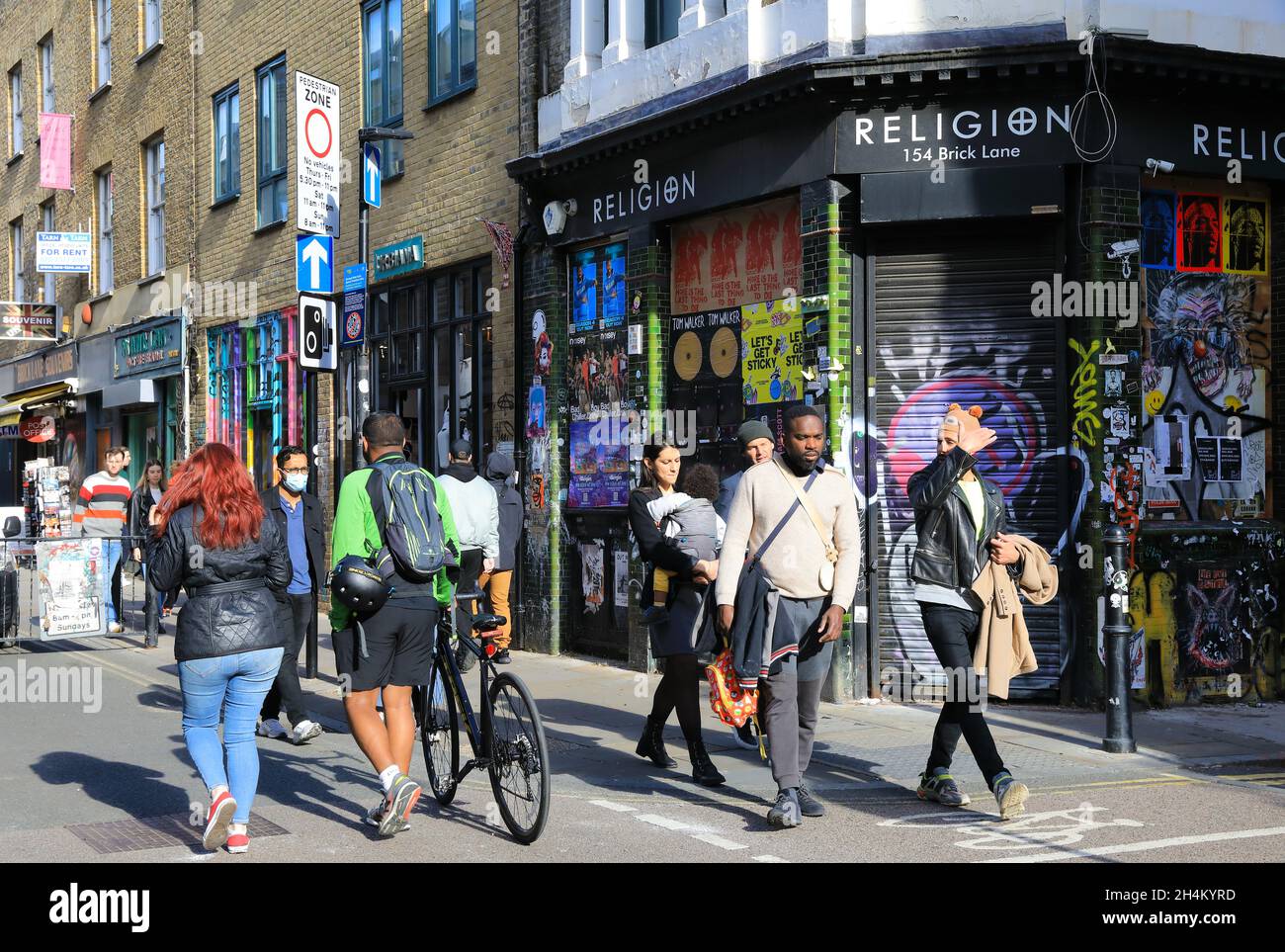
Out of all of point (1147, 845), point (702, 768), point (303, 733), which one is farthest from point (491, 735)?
point (1147, 845)

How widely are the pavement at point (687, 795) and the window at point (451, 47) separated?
24.6ft

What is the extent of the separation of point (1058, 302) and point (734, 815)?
206 inches

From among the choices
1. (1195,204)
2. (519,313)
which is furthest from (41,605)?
(1195,204)

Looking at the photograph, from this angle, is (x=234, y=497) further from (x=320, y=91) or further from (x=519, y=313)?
(x=320, y=91)

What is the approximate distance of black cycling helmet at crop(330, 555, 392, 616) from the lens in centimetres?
635

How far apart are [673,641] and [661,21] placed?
7.04 m

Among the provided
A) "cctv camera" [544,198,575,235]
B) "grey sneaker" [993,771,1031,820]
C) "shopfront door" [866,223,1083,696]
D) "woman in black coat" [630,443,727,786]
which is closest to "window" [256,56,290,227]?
"cctv camera" [544,198,575,235]

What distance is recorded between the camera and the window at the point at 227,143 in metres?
20.5

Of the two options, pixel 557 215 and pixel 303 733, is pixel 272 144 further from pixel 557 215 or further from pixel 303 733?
pixel 303 733

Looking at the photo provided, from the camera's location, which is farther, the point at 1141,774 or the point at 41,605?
the point at 41,605

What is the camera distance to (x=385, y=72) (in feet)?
54.9

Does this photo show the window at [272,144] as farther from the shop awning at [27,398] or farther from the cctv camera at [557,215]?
the shop awning at [27,398]

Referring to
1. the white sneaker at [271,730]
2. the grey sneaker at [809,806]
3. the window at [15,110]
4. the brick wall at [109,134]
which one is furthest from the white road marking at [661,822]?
the window at [15,110]

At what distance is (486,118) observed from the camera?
14.8m
